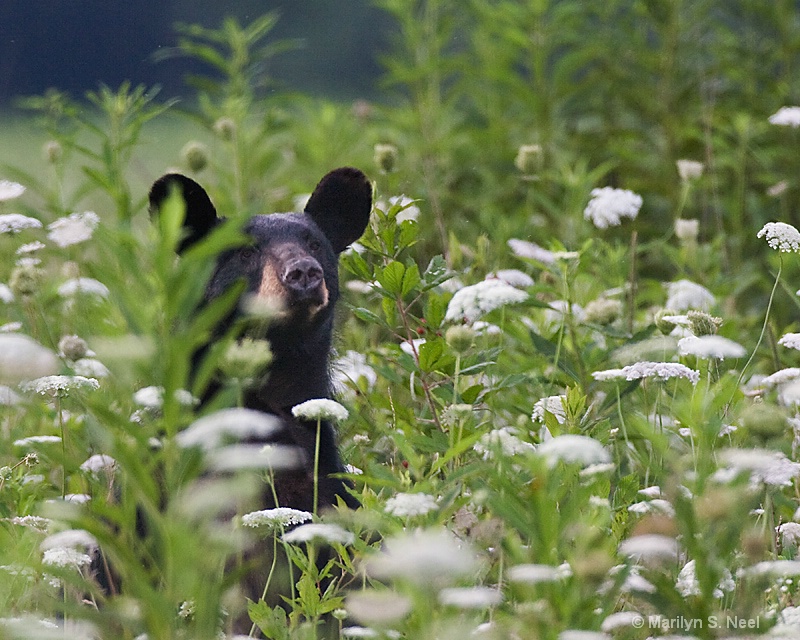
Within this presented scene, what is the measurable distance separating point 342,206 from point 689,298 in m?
1.30

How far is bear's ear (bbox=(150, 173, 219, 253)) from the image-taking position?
145 inches

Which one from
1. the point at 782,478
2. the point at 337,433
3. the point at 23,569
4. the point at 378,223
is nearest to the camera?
the point at 782,478

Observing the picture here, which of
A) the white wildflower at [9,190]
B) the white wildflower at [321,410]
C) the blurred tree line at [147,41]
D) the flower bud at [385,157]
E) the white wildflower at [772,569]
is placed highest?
the blurred tree line at [147,41]

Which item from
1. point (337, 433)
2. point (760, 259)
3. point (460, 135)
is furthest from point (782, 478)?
point (460, 135)

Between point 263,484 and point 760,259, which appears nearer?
point 263,484

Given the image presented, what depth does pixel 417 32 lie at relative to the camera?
6762 mm

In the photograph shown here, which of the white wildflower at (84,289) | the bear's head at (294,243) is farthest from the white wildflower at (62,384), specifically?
the white wildflower at (84,289)

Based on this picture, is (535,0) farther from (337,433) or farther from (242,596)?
(242,596)

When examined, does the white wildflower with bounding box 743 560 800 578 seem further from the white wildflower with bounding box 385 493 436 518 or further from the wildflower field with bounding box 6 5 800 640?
the white wildflower with bounding box 385 493 436 518

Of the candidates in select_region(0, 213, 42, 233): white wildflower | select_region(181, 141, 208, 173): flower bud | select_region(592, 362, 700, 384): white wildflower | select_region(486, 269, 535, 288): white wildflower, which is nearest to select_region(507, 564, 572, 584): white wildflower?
select_region(592, 362, 700, 384): white wildflower

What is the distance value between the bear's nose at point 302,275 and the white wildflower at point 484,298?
55 cm

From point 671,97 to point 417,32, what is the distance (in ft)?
4.93

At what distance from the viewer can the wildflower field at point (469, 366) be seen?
1.84 meters

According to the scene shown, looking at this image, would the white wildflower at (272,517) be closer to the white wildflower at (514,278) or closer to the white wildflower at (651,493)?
the white wildflower at (651,493)
